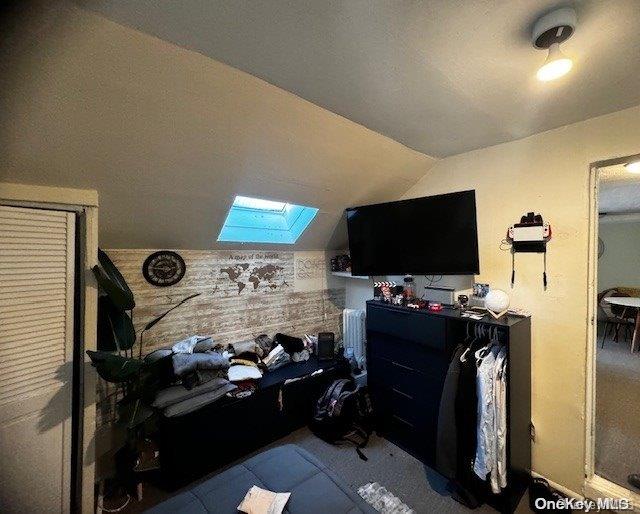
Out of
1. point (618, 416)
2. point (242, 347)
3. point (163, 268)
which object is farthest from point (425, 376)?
point (163, 268)

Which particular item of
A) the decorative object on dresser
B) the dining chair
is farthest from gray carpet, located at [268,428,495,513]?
the dining chair

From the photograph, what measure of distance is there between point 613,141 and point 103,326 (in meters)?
3.46

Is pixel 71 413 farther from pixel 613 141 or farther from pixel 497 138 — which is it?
pixel 613 141

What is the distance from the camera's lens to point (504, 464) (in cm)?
159

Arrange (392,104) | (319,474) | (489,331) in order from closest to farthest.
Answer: (319,474) < (392,104) < (489,331)

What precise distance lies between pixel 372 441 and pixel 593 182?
255 cm

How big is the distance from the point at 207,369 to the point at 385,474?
5.13ft

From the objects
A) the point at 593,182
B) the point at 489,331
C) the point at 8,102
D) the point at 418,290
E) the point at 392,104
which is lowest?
the point at 489,331

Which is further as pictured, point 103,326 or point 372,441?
point 372,441

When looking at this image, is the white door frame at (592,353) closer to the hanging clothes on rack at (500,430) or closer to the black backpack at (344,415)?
the hanging clothes on rack at (500,430)

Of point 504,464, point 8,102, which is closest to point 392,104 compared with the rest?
point 8,102

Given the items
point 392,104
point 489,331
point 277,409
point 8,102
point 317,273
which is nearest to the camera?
point 8,102

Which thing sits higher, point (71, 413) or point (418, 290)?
point (418, 290)

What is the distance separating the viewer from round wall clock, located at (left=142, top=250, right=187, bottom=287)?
7.17ft
